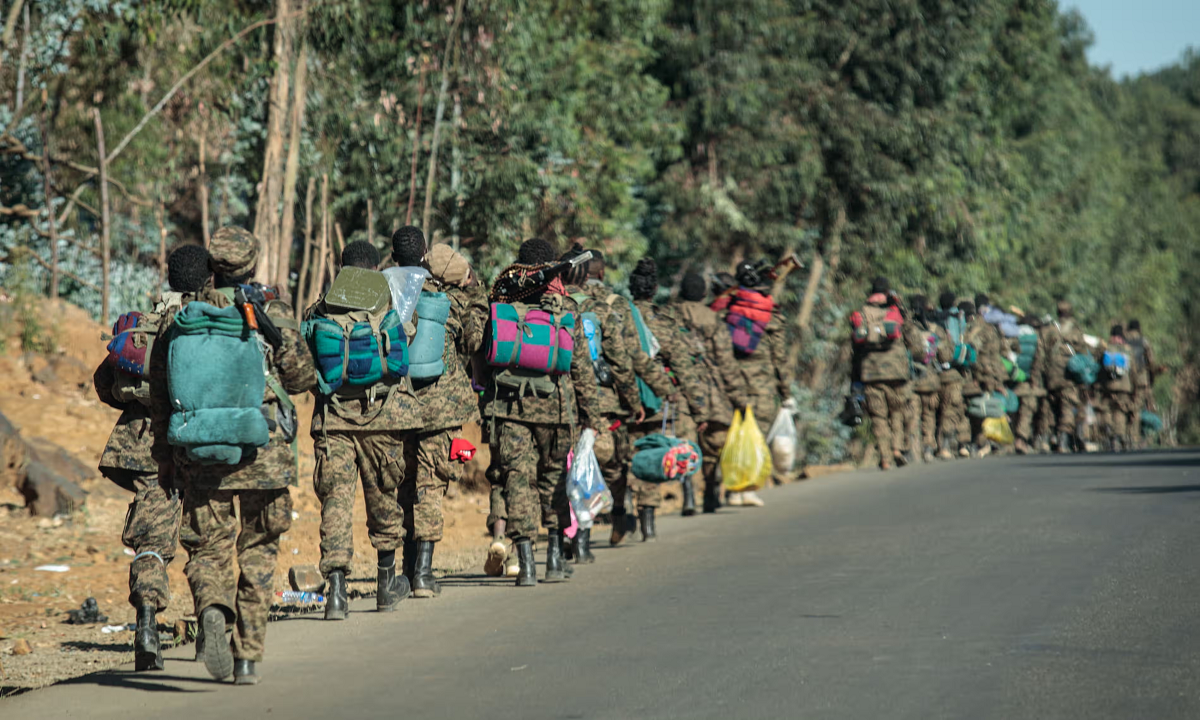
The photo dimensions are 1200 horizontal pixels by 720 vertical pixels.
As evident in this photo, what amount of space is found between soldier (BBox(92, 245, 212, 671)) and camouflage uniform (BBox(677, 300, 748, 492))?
6809mm

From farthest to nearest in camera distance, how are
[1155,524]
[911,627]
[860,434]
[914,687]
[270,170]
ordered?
[860,434] → [270,170] → [1155,524] → [911,627] → [914,687]

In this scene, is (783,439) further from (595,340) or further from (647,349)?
(595,340)

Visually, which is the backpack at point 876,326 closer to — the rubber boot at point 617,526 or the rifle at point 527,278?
the rubber boot at point 617,526

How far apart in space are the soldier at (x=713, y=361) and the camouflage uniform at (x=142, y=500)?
6832 mm

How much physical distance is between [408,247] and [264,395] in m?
2.40

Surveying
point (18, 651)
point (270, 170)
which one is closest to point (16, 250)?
point (270, 170)

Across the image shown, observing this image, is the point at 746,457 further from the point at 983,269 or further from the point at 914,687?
the point at 983,269

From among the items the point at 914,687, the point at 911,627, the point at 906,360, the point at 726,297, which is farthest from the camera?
the point at 906,360

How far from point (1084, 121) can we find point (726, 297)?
108ft

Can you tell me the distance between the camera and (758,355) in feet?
49.4

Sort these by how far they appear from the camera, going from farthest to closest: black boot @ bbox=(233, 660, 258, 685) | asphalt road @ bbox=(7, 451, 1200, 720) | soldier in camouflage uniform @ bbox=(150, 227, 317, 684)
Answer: black boot @ bbox=(233, 660, 258, 685)
soldier in camouflage uniform @ bbox=(150, 227, 317, 684)
asphalt road @ bbox=(7, 451, 1200, 720)

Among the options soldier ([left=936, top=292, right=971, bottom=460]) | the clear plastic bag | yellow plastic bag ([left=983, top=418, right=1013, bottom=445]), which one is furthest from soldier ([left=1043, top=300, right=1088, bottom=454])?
the clear plastic bag

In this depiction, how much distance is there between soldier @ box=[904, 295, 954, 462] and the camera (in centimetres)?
1995

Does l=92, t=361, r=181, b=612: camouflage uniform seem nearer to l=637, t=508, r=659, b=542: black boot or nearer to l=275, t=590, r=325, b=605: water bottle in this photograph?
l=275, t=590, r=325, b=605: water bottle
